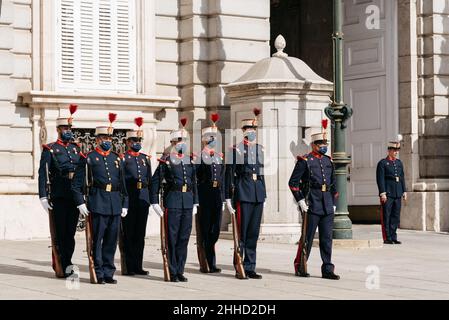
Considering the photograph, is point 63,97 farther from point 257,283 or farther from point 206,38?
point 257,283

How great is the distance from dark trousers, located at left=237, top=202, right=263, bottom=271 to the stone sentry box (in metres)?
4.61

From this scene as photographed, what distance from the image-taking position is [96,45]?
768 inches

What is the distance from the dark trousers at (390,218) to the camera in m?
19.2

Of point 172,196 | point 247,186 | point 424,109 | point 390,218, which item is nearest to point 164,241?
point 172,196

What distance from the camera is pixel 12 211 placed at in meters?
18.2

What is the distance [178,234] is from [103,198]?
111cm

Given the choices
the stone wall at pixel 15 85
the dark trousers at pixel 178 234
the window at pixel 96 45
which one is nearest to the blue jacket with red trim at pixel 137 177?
the dark trousers at pixel 178 234

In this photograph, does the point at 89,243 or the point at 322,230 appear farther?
the point at 322,230

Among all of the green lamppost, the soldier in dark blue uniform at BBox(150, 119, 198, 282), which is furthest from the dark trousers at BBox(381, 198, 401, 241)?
the soldier in dark blue uniform at BBox(150, 119, 198, 282)

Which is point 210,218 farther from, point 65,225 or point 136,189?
point 65,225

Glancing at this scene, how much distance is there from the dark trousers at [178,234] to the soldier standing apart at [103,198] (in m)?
0.58

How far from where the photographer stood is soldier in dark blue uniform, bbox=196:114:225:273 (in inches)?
565

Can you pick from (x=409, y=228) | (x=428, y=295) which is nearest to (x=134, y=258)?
(x=428, y=295)

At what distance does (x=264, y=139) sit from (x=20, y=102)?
4.12 m
